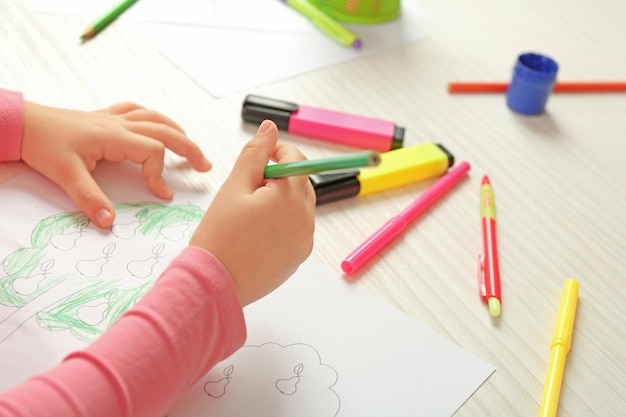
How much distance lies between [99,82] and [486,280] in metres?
0.44

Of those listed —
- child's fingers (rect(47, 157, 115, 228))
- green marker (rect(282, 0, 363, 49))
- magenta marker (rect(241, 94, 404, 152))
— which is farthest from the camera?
green marker (rect(282, 0, 363, 49))

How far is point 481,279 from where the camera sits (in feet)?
1.94

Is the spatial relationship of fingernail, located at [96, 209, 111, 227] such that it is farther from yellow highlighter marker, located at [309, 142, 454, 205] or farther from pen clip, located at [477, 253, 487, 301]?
pen clip, located at [477, 253, 487, 301]

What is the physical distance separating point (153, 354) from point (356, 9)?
60 centimetres

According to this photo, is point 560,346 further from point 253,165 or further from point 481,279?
point 253,165

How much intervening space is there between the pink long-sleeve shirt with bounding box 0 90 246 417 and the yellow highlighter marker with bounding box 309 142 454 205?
21 cm

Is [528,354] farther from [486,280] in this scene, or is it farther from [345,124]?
[345,124]

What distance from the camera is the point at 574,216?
26.6 inches

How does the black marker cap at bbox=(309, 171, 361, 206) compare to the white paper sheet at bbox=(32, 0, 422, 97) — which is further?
the white paper sheet at bbox=(32, 0, 422, 97)

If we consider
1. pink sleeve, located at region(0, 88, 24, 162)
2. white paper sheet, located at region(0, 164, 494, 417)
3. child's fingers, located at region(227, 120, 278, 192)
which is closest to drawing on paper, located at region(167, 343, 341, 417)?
white paper sheet, located at region(0, 164, 494, 417)

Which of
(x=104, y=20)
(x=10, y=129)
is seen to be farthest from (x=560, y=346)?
(x=104, y=20)

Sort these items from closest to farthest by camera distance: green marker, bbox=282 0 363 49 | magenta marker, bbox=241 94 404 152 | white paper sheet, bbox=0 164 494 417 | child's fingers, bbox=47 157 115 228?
white paper sheet, bbox=0 164 494 417, child's fingers, bbox=47 157 115 228, magenta marker, bbox=241 94 404 152, green marker, bbox=282 0 363 49

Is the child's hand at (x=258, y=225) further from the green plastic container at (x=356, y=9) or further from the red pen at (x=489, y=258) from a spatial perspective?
the green plastic container at (x=356, y=9)

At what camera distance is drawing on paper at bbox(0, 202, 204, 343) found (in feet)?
1.66
